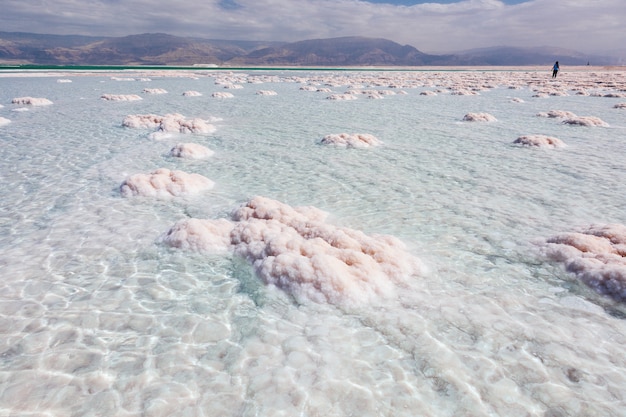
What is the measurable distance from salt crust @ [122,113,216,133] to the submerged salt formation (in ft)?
46.6

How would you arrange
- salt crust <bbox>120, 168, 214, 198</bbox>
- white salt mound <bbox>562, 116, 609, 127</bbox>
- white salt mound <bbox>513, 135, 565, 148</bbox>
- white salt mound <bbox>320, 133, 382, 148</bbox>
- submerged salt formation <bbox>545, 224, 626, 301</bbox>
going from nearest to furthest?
submerged salt formation <bbox>545, 224, 626, 301</bbox> → salt crust <bbox>120, 168, 214, 198</bbox> → white salt mound <bbox>513, 135, 565, 148</bbox> → white salt mound <bbox>320, 133, 382, 148</bbox> → white salt mound <bbox>562, 116, 609, 127</bbox>

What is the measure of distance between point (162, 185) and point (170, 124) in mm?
8601

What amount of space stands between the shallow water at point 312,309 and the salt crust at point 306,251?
219 millimetres

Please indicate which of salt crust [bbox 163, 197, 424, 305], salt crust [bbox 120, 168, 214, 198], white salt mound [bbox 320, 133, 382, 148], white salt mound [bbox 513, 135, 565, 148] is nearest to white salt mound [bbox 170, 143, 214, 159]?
salt crust [bbox 120, 168, 214, 198]

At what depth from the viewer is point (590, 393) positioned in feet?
12.2

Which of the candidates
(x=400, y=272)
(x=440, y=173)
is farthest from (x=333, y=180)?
(x=400, y=272)

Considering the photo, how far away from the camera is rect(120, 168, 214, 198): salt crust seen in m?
9.11

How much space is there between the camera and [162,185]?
9.27 meters

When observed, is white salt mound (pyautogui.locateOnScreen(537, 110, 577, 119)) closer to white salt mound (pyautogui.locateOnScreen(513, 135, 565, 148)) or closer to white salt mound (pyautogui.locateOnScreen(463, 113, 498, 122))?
white salt mound (pyautogui.locateOnScreen(463, 113, 498, 122))

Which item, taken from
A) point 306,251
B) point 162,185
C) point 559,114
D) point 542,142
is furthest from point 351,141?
point 559,114

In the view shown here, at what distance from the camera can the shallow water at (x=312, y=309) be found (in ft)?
12.3

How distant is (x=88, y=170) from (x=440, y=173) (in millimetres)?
9841

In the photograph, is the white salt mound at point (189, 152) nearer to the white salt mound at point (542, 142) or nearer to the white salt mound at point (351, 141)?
the white salt mound at point (351, 141)

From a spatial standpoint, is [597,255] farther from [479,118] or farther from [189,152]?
[479,118]
